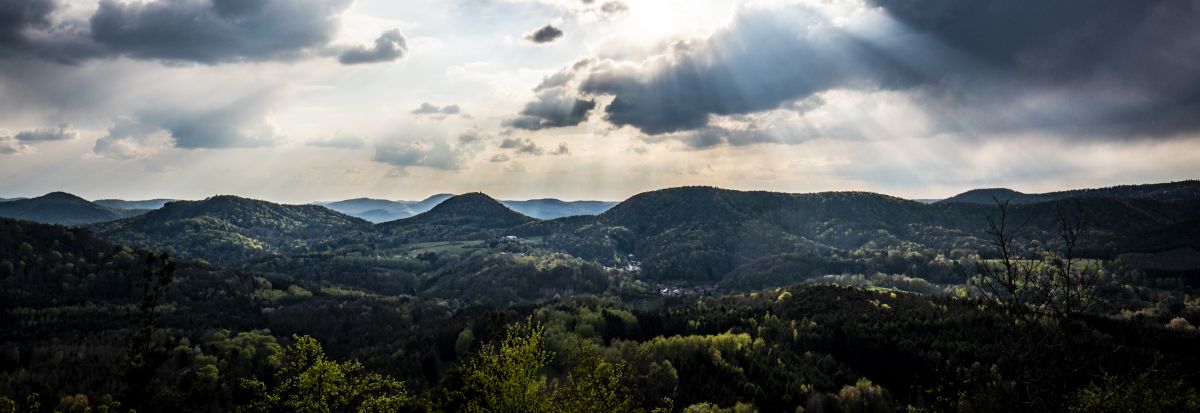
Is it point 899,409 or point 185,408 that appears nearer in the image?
point 185,408

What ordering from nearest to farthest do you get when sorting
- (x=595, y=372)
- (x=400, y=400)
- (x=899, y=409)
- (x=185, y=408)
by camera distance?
(x=595, y=372), (x=185, y=408), (x=400, y=400), (x=899, y=409)

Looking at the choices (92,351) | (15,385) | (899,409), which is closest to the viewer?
(899,409)

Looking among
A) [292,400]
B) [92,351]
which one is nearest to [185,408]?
[292,400]

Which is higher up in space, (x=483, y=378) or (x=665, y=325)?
(x=483, y=378)

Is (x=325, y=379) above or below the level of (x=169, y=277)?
below

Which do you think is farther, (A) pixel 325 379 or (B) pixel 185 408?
(A) pixel 325 379

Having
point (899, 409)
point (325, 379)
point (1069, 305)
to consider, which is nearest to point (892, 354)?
point (899, 409)

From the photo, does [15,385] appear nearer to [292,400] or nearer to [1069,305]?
[292,400]

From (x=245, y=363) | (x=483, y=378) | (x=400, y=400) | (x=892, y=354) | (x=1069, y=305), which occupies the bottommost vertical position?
(x=245, y=363)

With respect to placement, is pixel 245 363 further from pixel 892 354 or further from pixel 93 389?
pixel 892 354
